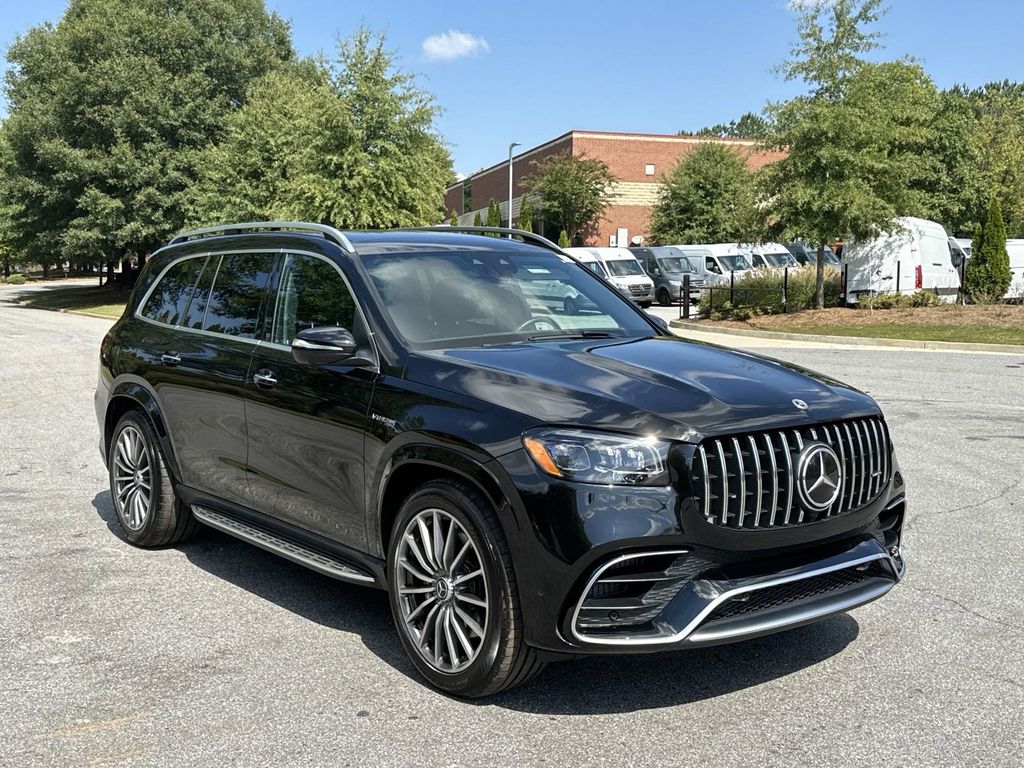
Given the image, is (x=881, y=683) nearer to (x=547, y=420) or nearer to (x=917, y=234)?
(x=547, y=420)

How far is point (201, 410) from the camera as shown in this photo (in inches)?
214

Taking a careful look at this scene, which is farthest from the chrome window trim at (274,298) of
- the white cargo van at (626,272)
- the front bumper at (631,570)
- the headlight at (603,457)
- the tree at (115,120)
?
the tree at (115,120)

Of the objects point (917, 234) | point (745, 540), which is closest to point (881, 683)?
point (745, 540)

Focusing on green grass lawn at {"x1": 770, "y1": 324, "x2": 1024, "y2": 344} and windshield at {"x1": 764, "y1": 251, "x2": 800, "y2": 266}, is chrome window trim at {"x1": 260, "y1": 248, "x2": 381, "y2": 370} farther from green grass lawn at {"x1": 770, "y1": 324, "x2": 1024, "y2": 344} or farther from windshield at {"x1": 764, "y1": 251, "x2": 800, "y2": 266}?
windshield at {"x1": 764, "y1": 251, "x2": 800, "y2": 266}

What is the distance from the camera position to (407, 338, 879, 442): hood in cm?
362

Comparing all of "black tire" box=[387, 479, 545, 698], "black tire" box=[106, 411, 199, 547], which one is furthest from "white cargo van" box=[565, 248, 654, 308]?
"black tire" box=[387, 479, 545, 698]

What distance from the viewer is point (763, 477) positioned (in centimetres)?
362

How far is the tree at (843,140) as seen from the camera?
2455 cm

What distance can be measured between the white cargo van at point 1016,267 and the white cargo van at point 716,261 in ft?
26.5

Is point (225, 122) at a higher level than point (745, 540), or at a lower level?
higher

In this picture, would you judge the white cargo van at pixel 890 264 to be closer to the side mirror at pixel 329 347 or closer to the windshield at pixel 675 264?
the windshield at pixel 675 264

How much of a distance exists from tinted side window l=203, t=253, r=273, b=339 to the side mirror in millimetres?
862

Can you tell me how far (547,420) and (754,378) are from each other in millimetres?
1023

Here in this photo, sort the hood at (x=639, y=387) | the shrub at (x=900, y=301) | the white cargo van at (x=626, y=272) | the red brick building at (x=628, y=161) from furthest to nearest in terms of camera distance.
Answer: the red brick building at (x=628, y=161) → the white cargo van at (x=626, y=272) → the shrub at (x=900, y=301) → the hood at (x=639, y=387)
